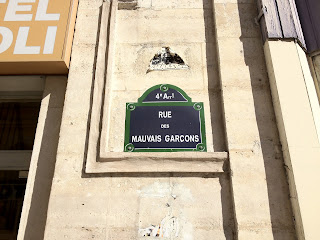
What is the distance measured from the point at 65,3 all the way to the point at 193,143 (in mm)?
3326

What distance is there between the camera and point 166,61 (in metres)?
4.36

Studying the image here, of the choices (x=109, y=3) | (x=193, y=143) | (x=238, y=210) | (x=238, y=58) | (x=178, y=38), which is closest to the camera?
(x=238, y=210)

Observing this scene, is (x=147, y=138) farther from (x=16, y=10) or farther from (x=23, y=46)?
(x=16, y=10)

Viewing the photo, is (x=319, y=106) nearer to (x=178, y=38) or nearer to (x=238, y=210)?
(x=238, y=210)

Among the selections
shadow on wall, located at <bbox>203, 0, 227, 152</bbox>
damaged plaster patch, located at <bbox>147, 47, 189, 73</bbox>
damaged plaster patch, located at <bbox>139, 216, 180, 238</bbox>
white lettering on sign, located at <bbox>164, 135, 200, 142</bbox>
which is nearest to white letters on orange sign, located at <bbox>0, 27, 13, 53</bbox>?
damaged plaster patch, located at <bbox>147, 47, 189, 73</bbox>

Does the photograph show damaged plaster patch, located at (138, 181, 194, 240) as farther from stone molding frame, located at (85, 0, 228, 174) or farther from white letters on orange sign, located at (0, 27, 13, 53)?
white letters on orange sign, located at (0, 27, 13, 53)

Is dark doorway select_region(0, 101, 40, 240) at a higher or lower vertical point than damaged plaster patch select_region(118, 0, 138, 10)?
lower

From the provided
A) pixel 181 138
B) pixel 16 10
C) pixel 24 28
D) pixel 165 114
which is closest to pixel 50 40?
pixel 24 28

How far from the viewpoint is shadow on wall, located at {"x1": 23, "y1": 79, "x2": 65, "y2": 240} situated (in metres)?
3.47

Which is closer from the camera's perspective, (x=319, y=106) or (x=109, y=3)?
(x=319, y=106)

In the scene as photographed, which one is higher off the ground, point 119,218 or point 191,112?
point 191,112

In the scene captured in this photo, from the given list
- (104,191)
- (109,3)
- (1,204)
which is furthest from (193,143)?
(1,204)

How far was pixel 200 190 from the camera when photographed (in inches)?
136

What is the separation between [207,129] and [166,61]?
135cm
